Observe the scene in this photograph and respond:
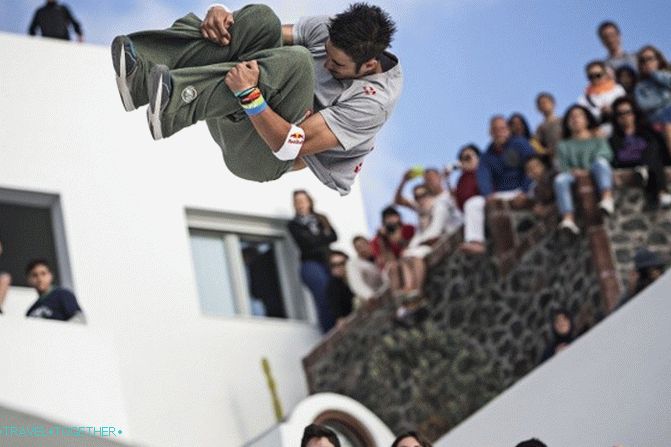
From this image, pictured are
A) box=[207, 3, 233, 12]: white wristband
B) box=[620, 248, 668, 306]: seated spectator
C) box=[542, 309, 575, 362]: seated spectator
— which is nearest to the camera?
box=[207, 3, 233, 12]: white wristband

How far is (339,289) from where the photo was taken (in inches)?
695

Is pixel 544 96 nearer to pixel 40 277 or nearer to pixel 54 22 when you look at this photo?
pixel 40 277

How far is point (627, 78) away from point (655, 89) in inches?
14.4

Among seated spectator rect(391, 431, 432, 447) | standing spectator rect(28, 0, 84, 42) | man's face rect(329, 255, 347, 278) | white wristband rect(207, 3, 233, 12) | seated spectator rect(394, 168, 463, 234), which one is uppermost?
standing spectator rect(28, 0, 84, 42)

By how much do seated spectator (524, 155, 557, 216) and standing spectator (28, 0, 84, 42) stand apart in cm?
435

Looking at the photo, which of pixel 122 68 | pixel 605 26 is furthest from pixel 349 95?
pixel 605 26

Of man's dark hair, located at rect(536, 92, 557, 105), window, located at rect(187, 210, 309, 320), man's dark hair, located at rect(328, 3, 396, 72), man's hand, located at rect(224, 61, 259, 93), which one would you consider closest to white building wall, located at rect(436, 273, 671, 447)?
man's dark hair, located at rect(536, 92, 557, 105)

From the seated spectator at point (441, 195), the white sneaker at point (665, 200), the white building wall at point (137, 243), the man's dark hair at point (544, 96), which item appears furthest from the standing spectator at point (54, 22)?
the white sneaker at point (665, 200)

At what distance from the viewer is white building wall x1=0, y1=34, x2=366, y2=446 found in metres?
17.1

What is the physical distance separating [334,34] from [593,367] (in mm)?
5173

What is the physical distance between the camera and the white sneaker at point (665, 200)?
15.5m

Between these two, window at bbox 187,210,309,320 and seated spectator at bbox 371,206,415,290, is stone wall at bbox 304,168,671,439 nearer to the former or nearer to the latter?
seated spectator at bbox 371,206,415,290

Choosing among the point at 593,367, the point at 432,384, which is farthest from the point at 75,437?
the point at 432,384

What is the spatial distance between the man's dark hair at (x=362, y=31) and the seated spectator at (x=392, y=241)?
864 centimetres
